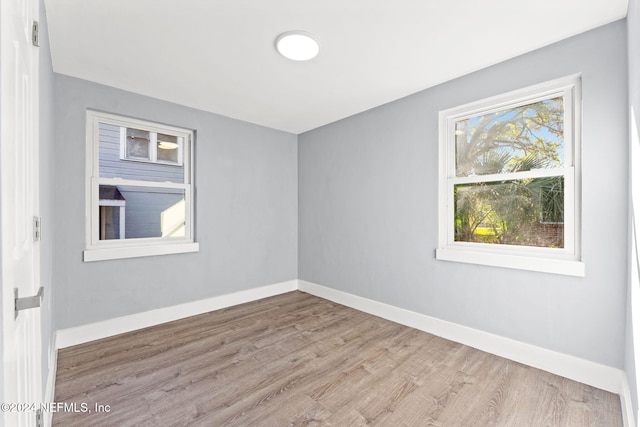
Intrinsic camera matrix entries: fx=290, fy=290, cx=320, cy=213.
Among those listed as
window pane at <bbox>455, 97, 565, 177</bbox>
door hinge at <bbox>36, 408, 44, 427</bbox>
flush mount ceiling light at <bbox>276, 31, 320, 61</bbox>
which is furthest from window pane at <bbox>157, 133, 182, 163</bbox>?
window pane at <bbox>455, 97, 565, 177</bbox>

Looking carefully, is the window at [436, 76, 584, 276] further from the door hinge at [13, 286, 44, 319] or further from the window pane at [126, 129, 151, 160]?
the window pane at [126, 129, 151, 160]

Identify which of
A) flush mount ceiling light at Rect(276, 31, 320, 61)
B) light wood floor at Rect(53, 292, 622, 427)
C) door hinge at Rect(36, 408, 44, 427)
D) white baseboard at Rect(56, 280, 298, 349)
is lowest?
light wood floor at Rect(53, 292, 622, 427)

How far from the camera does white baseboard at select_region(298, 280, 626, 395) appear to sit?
76.4 inches

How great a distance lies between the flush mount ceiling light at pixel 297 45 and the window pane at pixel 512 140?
1.55 meters

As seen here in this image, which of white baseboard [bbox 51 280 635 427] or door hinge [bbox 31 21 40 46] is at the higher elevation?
door hinge [bbox 31 21 40 46]

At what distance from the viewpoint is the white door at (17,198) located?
705 mm

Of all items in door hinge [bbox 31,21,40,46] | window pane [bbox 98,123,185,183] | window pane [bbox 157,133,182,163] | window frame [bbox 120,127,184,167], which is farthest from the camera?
window pane [bbox 157,133,182,163]

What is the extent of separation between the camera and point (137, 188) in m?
3.04

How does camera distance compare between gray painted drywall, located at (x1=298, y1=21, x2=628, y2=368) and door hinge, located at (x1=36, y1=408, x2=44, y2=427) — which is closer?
door hinge, located at (x1=36, y1=408, x2=44, y2=427)

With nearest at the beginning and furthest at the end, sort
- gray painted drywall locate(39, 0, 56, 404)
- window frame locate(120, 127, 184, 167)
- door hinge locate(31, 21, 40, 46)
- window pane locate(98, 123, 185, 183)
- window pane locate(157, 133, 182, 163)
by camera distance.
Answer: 1. door hinge locate(31, 21, 40, 46)
2. gray painted drywall locate(39, 0, 56, 404)
3. window pane locate(98, 123, 185, 183)
4. window frame locate(120, 127, 184, 167)
5. window pane locate(157, 133, 182, 163)

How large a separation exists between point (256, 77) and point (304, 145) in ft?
5.59

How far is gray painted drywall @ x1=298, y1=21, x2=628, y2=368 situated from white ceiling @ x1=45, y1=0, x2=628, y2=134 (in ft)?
0.69

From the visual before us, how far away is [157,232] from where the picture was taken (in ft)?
10.6

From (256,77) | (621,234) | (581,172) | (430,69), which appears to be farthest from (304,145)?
(621,234)
